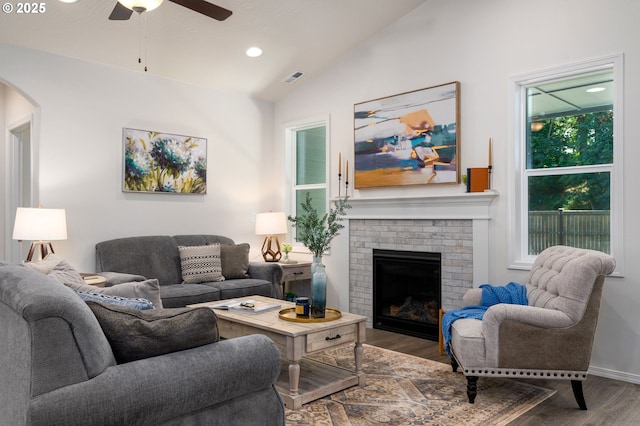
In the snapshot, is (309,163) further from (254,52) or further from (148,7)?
(148,7)

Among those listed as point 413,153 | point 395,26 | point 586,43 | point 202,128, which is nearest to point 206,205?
point 202,128

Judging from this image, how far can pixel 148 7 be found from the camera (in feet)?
9.13

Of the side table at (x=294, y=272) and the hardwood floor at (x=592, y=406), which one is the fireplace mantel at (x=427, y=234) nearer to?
the side table at (x=294, y=272)

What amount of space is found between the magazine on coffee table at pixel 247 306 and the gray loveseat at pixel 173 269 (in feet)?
2.57

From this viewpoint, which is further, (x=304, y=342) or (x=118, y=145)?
(x=118, y=145)

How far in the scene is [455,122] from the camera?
4387mm

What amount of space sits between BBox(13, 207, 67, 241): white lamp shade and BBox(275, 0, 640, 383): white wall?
8.97 ft

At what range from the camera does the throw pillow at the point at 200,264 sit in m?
4.83

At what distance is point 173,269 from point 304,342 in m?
2.44

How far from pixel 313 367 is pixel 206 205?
2659 millimetres

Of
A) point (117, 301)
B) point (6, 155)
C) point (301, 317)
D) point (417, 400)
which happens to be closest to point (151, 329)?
point (117, 301)

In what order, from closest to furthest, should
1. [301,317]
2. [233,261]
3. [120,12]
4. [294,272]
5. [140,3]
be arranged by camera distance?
[140,3] < [120,12] < [301,317] < [233,261] < [294,272]

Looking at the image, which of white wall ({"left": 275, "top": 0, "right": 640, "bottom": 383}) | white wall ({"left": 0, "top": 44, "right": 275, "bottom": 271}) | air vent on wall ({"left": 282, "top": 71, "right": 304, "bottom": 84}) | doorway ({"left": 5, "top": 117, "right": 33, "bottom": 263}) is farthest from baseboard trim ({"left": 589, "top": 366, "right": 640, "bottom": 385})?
doorway ({"left": 5, "top": 117, "right": 33, "bottom": 263})

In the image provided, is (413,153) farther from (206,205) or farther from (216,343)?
(216,343)
